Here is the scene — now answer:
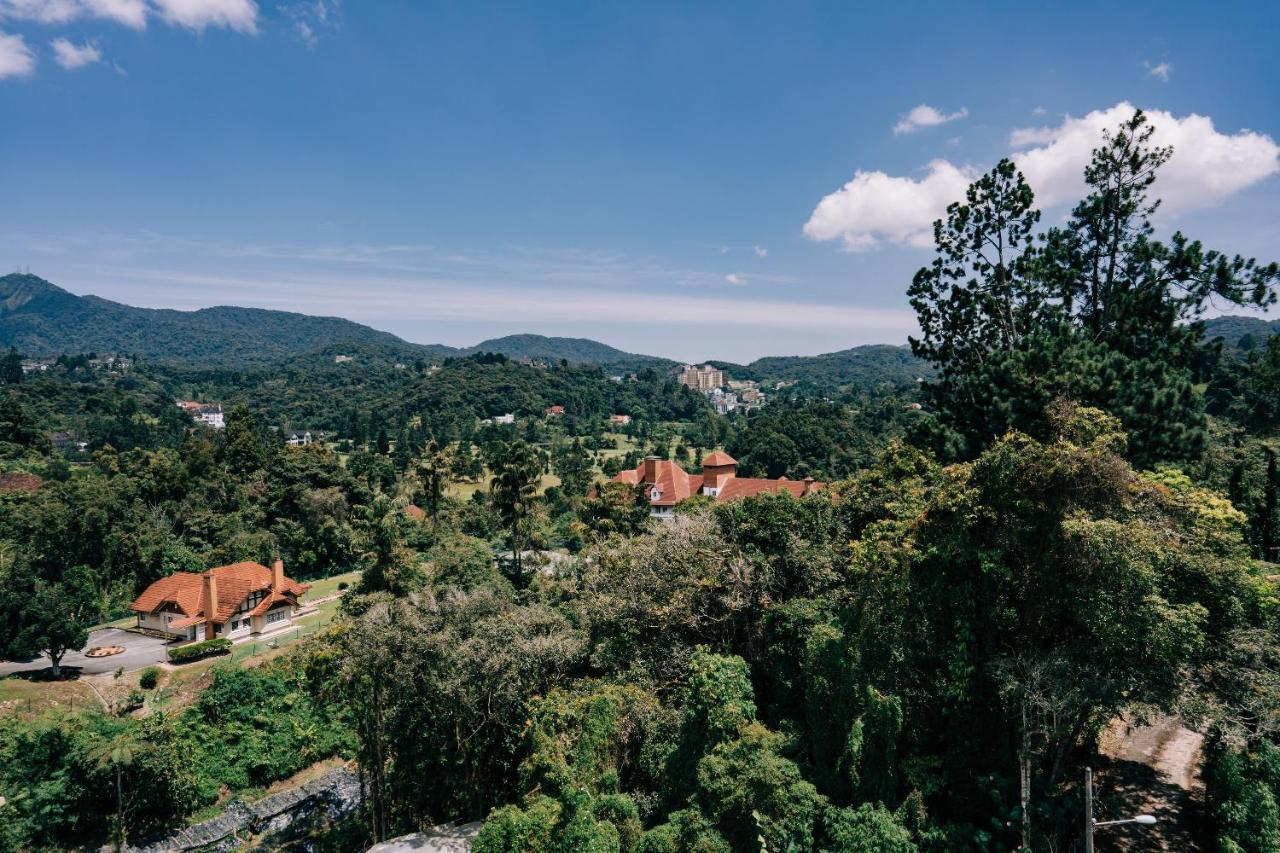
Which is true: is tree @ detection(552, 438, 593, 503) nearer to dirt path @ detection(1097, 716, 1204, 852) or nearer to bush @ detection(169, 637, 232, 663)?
bush @ detection(169, 637, 232, 663)

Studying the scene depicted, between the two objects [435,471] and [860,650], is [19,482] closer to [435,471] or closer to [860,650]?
[435,471]

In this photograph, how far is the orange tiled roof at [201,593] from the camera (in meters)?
33.1

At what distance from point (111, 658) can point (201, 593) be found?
4.39 m

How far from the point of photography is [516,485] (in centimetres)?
3391

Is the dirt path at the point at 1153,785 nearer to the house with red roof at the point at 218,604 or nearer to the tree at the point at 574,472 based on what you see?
the house with red roof at the point at 218,604

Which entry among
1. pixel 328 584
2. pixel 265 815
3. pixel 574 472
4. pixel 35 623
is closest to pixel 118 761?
pixel 265 815

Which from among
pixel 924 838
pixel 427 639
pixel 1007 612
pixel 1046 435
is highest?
pixel 1046 435

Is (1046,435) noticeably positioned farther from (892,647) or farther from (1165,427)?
(892,647)

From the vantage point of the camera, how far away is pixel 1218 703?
9.45 metres

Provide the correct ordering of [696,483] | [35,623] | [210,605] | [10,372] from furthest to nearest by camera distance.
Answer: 1. [10,372]
2. [696,483]
3. [210,605]
4. [35,623]

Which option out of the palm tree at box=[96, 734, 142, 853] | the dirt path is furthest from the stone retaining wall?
the dirt path

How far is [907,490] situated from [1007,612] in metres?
7.19

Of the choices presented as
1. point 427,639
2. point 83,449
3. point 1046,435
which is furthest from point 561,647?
point 83,449

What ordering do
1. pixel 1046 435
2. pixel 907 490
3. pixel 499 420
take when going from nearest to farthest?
pixel 1046 435, pixel 907 490, pixel 499 420
